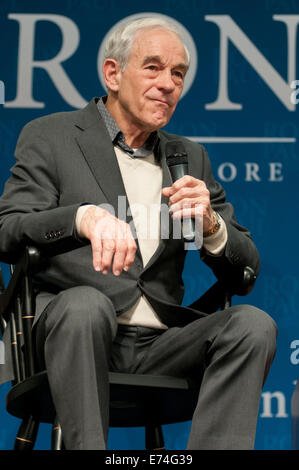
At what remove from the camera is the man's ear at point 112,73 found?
2463 mm

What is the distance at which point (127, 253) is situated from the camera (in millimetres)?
1735

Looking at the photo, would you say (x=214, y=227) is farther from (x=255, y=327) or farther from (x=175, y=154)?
(x=255, y=327)

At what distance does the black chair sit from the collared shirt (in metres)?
0.45

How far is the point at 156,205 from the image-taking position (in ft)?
7.68

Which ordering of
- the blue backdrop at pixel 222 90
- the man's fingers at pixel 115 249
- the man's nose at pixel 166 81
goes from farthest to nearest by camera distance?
the blue backdrop at pixel 222 90
the man's nose at pixel 166 81
the man's fingers at pixel 115 249

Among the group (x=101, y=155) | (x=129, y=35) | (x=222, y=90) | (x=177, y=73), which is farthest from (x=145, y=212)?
(x=222, y=90)

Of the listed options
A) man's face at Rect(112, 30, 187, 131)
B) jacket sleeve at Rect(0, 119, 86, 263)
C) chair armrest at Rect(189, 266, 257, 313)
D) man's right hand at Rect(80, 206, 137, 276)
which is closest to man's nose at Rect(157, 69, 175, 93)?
man's face at Rect(112, 30, 187, 131)

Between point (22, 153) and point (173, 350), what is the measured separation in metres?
0.70

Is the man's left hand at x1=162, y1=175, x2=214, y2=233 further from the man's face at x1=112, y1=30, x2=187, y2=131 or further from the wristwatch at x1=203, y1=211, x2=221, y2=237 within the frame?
the man's face at x1=112, y1=30, x2=187, y2=131

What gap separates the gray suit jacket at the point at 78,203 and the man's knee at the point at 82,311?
0.64 feet

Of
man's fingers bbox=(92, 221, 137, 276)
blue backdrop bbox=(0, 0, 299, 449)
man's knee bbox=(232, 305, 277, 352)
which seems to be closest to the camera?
man's fingers bbox=(92, 221, 137, 276)

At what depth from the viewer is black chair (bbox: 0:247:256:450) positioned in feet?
6.61

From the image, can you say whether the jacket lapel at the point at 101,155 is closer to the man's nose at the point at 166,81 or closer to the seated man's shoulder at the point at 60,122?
the seated man's shoulder at the point at 60,122

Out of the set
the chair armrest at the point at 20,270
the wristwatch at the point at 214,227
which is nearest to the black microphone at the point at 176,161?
the wristwatch at the point at 214,227
